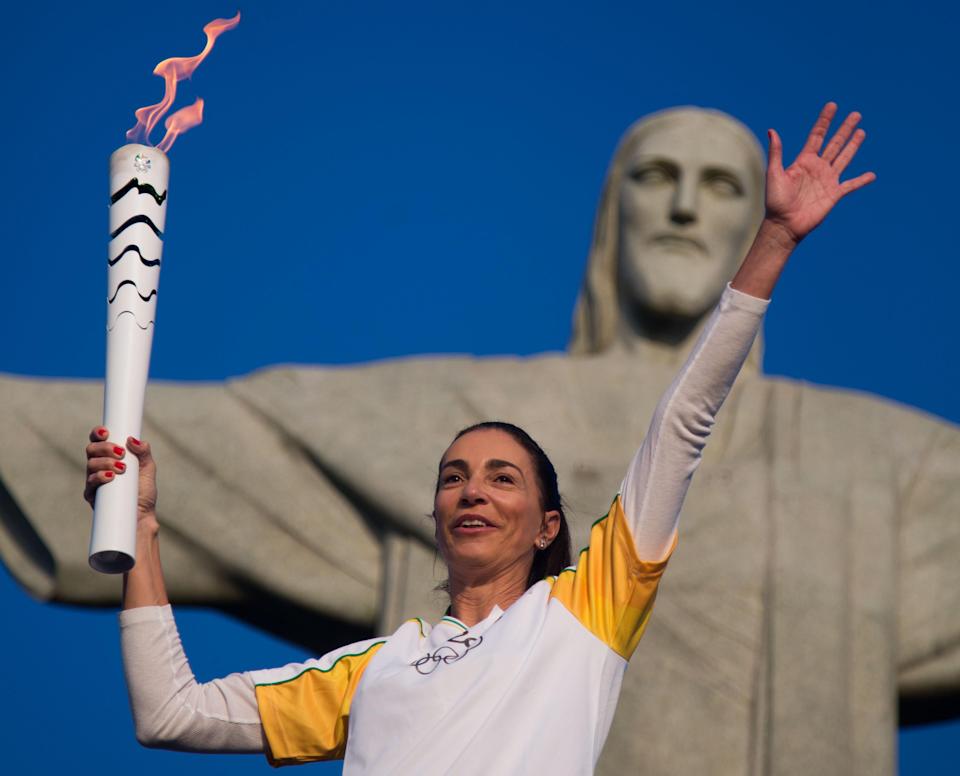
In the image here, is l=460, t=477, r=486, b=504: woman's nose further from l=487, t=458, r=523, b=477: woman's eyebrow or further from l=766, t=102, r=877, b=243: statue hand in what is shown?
l=766, t=102, r=877, b=243: statue hand

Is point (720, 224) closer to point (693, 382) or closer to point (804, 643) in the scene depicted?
point (804, 643)

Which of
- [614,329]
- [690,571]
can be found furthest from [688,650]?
[614,329]

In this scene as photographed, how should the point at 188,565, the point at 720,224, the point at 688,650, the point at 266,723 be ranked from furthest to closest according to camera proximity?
1. the point at 720,224
2. the point at 188,565
3. the point at 688,650
4. the point at 266,723

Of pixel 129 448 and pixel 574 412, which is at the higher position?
pixel 574 412

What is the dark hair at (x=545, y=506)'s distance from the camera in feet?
Answer: 13.9

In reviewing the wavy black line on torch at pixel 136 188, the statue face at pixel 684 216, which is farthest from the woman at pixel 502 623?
the statue face at pixel 684 216

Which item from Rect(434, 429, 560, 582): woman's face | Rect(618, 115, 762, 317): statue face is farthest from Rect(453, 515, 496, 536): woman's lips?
Rect(618, 115, 762, 317): statue face

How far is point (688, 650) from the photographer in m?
7.79

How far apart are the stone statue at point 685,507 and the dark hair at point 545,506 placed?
3429 mm

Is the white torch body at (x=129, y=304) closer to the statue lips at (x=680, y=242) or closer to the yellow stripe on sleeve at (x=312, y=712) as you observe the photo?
the yellow stripe on sleeve at (x=312, y=712)

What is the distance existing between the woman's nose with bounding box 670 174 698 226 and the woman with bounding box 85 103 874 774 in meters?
4.73

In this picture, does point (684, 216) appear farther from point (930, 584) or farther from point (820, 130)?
point (820, 130)

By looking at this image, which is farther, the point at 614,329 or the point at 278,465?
the point at 614,329

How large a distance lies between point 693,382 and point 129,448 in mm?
1039
